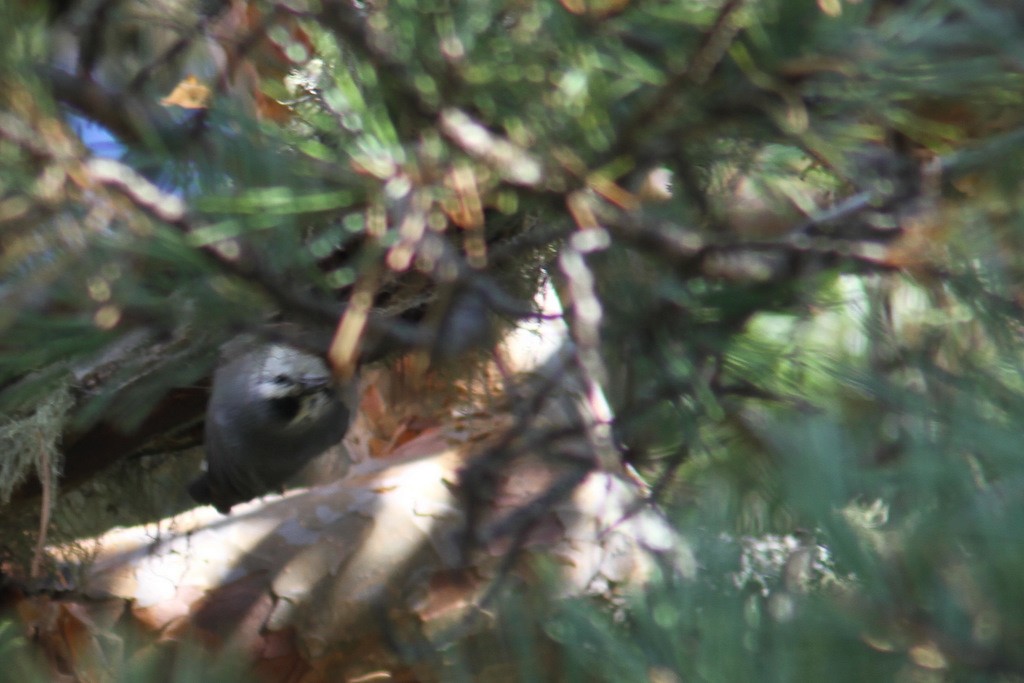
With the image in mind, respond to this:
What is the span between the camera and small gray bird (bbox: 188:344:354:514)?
82 centimetres

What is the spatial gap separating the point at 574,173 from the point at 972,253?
0.27 m

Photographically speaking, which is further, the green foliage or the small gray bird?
the small gray bird

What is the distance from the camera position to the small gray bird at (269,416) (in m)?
0.82

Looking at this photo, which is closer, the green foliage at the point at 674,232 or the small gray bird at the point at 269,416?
the green foliage at the point at 674,232

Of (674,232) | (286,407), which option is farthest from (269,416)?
(674,232)

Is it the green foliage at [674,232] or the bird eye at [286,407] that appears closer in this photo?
the green foliage at [674,232]

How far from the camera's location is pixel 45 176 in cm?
55

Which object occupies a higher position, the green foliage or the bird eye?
the green foliage

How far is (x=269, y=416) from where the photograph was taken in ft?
2.83

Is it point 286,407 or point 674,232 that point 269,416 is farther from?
point 674,232

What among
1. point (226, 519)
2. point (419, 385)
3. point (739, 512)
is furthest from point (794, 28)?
point (226, 519)

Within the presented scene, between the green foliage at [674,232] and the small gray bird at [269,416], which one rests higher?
the green foliage at [674,232]

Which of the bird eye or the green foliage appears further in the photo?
the bird eye

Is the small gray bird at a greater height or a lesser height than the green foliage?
lesser
